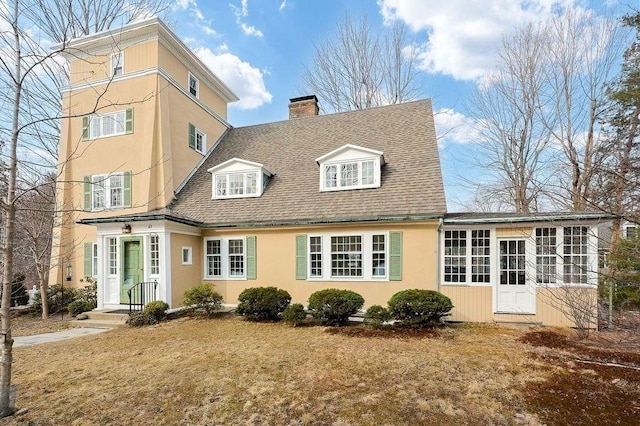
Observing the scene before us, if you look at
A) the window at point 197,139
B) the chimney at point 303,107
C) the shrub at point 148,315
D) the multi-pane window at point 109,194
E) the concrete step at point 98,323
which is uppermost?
the chimney at point 303,107

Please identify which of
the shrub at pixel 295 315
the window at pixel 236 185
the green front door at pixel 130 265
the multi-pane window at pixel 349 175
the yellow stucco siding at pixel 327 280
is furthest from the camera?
the window at pixel 236 185

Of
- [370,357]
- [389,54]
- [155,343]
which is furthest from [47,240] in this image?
[389,54]

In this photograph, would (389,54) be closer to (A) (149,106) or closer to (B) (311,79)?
(B) (311,79)

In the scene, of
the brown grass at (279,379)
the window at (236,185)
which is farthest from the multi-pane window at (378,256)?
the window at (236,185)

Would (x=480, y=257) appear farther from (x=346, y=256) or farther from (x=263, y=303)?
(x=263, y=303)

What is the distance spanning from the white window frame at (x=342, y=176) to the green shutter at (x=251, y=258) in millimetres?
2980

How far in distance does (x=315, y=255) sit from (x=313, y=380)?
18.2ft

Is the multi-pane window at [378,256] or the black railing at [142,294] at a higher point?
the multi-pane window at [378,256]

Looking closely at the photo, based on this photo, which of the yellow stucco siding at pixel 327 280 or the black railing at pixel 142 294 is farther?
the black railing at pixel 142 294

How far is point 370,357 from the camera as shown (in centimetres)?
594

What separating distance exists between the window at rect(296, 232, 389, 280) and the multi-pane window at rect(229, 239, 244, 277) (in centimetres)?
210

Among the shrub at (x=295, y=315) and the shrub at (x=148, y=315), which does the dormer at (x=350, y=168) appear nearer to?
the shrub at (x=295, y=315)

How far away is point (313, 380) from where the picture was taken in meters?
4.91

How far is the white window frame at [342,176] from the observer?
34.9 ft
